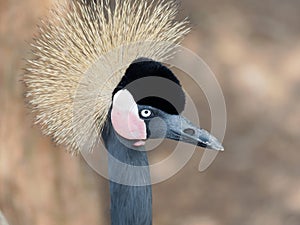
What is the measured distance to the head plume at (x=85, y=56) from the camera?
1541mm

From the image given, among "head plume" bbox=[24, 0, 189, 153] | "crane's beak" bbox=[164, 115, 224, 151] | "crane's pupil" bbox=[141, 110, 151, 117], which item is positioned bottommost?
"crane's beak" bbox=[164, 115, 224, 151]

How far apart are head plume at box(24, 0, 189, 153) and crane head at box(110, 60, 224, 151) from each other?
50 mm

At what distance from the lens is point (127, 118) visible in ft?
4.90

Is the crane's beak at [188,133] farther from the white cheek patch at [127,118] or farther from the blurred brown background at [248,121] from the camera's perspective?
the blurred brown background at [248,121]

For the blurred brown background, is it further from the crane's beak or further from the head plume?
the crane's beak

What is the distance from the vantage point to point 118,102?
58.6 inches

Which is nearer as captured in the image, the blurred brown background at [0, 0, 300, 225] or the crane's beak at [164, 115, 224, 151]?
the crane's beak at [164, 115, 224, 151]

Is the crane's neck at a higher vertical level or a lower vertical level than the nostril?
lower

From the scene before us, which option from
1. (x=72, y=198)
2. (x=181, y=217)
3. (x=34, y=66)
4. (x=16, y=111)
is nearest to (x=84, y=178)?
(x=72, y=198)

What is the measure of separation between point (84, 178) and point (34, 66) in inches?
23.3

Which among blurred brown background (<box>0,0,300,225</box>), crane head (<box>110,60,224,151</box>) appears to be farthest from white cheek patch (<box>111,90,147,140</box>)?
blurred brown background (<box>0,0,300,225</box>)

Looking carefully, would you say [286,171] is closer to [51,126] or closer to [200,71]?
[200,71]

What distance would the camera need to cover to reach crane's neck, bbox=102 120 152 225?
155 centimetres

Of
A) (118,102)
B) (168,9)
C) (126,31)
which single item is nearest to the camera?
(118,102)
